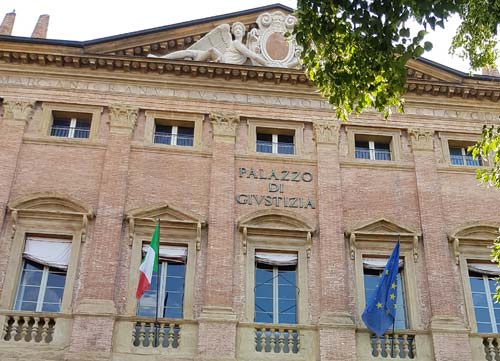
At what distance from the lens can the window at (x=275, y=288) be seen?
1670cm

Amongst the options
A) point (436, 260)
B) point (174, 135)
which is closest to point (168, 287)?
point (174, 135)

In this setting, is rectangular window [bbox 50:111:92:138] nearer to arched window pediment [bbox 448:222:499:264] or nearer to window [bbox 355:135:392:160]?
window [bbox 355:135:392:160]

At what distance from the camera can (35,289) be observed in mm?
16500

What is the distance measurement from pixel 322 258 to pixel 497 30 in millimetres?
7187

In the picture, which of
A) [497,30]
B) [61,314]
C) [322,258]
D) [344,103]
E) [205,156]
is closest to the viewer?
[497,30]

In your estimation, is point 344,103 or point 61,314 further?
point 61,314

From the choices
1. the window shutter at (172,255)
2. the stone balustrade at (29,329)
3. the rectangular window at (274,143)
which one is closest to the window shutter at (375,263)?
the rectangular window at (274,143)

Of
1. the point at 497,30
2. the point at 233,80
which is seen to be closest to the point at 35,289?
the point at 233,80

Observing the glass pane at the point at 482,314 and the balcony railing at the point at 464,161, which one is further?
the balcony railing at the point at 464,161

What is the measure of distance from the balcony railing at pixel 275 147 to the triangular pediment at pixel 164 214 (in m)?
2.98

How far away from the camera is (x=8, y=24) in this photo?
70.3 feet

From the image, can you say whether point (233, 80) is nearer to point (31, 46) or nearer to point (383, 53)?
point (31, 46)

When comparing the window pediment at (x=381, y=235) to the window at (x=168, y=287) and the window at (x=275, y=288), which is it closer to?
the window at (x=275, y=288)

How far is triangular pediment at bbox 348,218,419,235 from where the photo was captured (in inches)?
698
